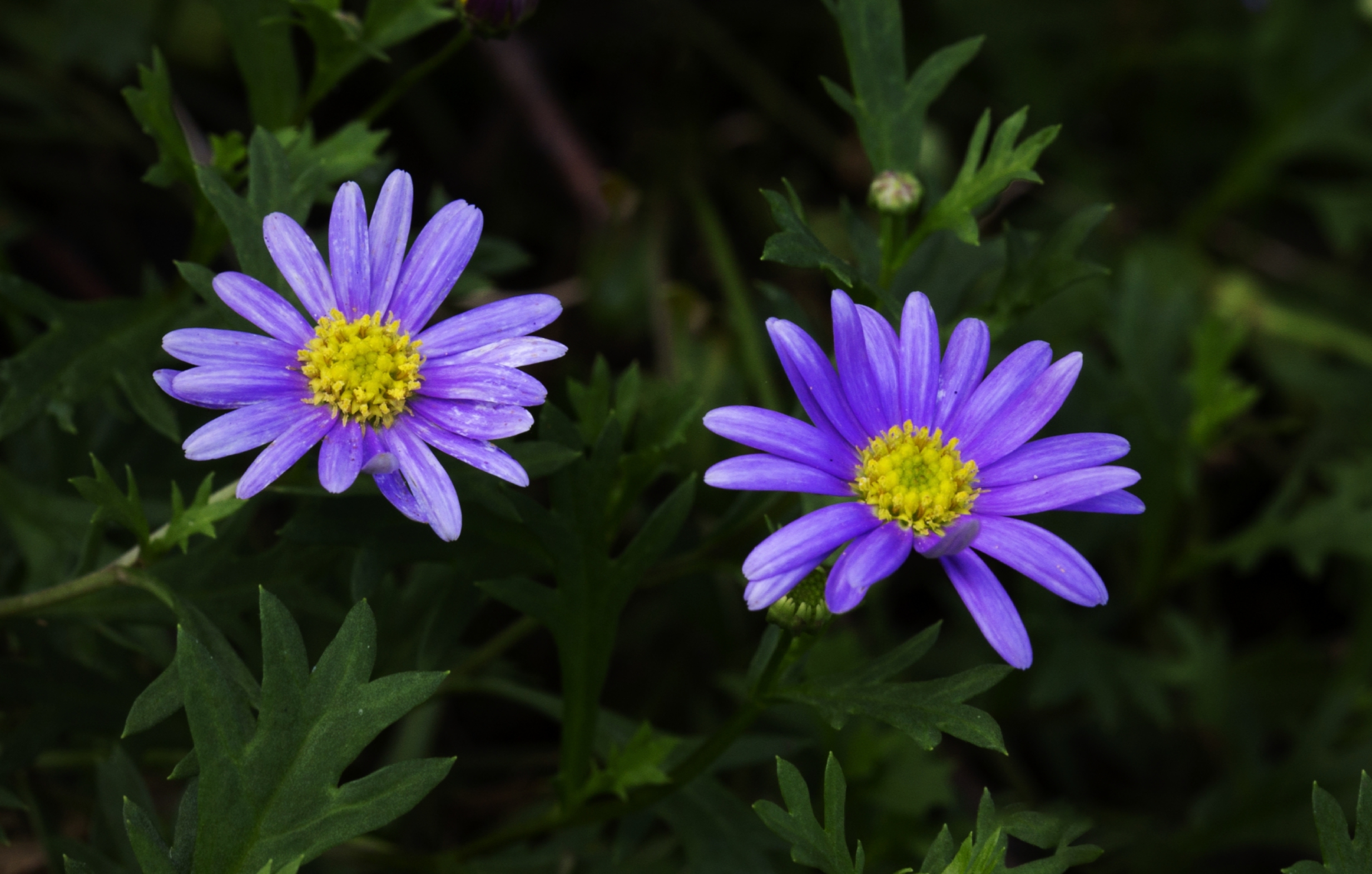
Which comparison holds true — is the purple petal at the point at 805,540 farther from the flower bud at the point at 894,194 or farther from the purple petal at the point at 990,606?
the flower bud at the point at 894,194

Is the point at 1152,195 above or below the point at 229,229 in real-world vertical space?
above

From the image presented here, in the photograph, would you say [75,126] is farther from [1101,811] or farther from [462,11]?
[1101,811]

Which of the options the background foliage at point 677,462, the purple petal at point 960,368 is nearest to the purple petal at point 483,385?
the background foliage at point 677,462

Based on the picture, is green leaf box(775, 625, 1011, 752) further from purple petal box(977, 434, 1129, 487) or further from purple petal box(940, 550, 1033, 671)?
purple petal box(977, 434, 1129, 487)

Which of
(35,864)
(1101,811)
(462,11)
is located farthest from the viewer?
(1101,811)

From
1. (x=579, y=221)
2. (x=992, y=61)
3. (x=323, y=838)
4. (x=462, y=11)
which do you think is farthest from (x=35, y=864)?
(x=992, y=61)
